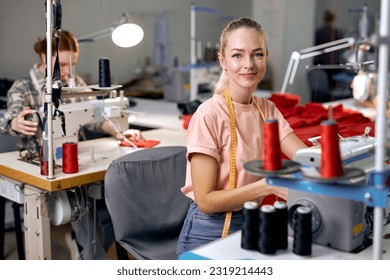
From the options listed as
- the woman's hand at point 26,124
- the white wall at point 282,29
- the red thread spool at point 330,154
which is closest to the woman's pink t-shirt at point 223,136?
the red thread spool at point 330,154

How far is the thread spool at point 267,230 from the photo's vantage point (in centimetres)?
139

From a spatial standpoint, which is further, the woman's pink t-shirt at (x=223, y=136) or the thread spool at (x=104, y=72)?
the thread spool at (x=104, y=72)

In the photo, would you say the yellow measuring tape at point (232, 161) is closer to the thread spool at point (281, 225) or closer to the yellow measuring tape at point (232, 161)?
the yellow measuring tape at point (232, 161)

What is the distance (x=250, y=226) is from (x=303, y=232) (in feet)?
0.40

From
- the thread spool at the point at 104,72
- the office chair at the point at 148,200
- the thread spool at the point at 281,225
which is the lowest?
the office chair at the point at 148,200

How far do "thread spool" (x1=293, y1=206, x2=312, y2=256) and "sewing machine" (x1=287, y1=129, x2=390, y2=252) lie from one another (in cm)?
5

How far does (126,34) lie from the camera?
2.38 metres

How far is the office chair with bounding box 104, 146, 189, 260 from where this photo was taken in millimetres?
2139

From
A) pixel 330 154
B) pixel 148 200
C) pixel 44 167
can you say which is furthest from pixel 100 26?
pixel 330 154

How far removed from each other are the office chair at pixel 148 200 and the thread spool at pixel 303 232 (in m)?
0.85

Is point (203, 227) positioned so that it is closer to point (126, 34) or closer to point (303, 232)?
point (303, 232)

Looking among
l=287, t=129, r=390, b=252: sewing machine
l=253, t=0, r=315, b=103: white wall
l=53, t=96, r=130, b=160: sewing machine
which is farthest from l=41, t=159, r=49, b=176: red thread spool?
l=253, t=0, r=315, b=103: white wall

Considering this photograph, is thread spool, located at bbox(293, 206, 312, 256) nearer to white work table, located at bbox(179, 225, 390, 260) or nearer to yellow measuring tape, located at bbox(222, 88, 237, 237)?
white work table, located at bbox(179, 225, 390, 260)

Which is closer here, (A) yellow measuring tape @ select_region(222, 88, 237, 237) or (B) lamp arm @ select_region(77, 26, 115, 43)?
(A) yellow measuring tape @ select_region(222, 88, 237, 237)
